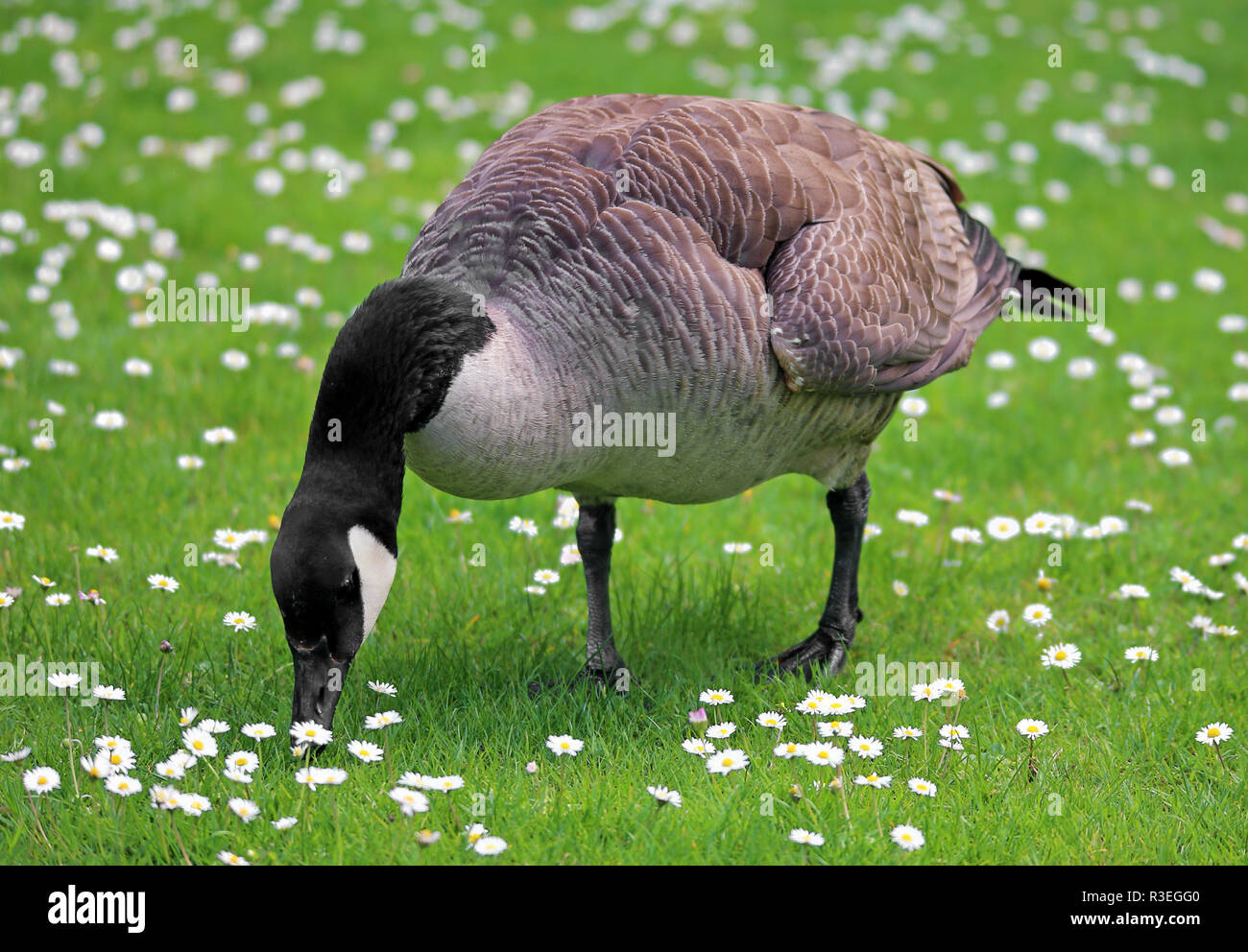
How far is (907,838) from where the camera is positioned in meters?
3.85

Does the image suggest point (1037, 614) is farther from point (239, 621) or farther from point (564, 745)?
point (239, 621)

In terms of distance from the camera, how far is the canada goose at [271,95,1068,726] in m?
3.97

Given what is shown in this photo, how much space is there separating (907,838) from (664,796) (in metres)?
0.71

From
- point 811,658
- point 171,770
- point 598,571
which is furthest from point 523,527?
point 171,770

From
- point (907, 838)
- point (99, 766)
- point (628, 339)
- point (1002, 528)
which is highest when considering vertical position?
point (628, 339)

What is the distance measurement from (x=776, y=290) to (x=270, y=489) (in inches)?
119

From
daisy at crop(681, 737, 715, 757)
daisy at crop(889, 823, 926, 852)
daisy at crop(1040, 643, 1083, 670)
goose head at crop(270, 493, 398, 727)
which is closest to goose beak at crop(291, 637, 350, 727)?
goose head at crop(270, 493, 398, 727)

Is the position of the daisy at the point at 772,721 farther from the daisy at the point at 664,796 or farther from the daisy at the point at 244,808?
the daisy at the point at 244,808

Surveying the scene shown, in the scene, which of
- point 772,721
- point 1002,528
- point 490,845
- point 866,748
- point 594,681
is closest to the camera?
point 490,845

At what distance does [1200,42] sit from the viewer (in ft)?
50.7

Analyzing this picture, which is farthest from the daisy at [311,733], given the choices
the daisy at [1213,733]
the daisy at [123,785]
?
the daisy at [1213,733]

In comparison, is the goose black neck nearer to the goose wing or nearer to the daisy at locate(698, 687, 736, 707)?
the goose wing

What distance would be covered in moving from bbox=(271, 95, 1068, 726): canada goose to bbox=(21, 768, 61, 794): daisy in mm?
742

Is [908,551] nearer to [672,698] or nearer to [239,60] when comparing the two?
[672,698]
